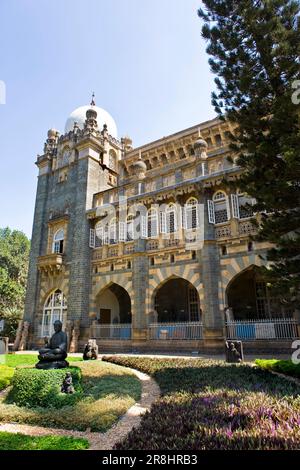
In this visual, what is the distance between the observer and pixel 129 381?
10.1 metres

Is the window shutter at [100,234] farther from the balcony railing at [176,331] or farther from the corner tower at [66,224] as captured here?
the balcony railing at [176,331]

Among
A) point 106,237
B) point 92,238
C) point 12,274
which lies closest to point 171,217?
point 106,237

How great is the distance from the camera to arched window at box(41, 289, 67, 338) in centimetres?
2398

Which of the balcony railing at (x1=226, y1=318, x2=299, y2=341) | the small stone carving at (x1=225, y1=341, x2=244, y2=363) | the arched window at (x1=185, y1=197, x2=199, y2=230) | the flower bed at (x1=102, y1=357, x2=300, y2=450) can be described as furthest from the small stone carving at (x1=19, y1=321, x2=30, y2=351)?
the flower bed at (x1=102, y1=357, x2=300, y2=450)

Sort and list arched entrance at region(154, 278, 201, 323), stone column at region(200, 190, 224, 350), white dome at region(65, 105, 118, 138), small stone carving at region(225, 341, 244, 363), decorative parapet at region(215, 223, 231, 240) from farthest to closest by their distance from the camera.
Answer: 1. white dome at region(65, 105, 118, 138)
2. arched entrance at region(154, 278, 201, 323)
3. decorative parapet at region(215, 223, 231, 240)
4. stone column at region(200, 190, 224, 350)
5. small stone carving at region(225, 341, 244, 363)

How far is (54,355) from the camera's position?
32.3ft

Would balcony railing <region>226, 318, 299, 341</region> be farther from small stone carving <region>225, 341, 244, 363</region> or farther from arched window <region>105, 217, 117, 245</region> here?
arched window <region>105, 217, 117, 245</region>

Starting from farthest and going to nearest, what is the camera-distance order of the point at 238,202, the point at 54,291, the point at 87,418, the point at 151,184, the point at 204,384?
1. the point at 54,291
2. the point at 151,184
3. the point at 238,202
4. the point at 204,384
5. the point at 87,418

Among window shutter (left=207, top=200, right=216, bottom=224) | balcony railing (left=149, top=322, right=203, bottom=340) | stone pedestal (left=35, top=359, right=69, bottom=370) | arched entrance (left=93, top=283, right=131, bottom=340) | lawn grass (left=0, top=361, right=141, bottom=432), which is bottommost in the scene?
lawn grass (left=0, top=361, right=141, bottom=432)

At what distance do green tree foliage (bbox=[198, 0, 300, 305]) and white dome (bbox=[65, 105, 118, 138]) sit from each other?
20632 millimetres

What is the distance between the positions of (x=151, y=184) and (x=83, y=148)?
25.5 ft

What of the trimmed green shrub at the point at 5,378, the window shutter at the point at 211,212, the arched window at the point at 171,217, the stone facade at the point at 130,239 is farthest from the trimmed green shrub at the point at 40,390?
the arched window at the point at 171,217
